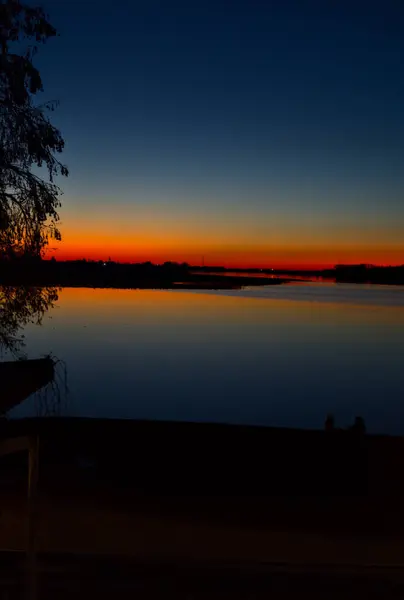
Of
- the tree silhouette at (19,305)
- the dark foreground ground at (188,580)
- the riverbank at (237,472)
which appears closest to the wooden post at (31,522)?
the dark foreground ground at (188,580)

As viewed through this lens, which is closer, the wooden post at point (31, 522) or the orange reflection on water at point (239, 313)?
the wooden post at point (31, 522)

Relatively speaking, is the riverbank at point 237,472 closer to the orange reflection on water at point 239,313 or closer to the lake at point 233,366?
the lake at point 233,366

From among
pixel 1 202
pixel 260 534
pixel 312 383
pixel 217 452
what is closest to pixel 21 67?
pixel 1 202

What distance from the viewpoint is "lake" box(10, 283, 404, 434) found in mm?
25094

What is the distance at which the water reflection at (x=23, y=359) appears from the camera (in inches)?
449

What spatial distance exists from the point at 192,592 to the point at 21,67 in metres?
9.71

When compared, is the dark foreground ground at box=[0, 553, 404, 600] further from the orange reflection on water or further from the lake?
the orange reflection on water

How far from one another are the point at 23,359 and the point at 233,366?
24.3 metres

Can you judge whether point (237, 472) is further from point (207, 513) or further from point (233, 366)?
point (233, 366)

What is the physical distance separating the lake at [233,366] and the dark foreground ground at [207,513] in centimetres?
380

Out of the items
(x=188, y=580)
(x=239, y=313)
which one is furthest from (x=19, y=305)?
(x=239, y=313)

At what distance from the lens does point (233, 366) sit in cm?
3659

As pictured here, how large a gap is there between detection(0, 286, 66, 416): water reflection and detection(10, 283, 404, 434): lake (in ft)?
1.46

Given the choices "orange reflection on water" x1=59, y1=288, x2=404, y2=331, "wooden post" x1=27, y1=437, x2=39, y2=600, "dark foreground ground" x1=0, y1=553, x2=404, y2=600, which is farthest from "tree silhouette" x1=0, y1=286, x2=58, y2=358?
"orange reflection on water" x1=59, y1=288, x2=404, y2=331
